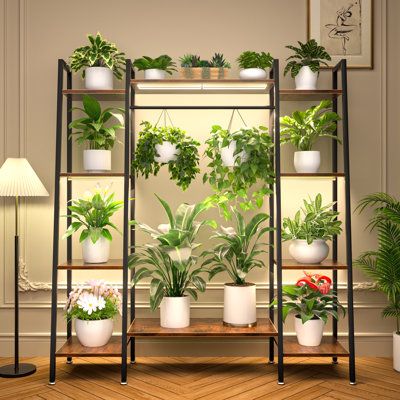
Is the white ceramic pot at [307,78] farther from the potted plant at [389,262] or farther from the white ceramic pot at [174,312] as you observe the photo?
the white ceramic pot at [174,312]

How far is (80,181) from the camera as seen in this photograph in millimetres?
4230

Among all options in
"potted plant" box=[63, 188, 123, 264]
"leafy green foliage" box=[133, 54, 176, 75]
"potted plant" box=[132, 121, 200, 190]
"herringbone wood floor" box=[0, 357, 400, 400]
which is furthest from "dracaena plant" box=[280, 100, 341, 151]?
"herringbone wood floor" box=[0, 357, 400, 400]

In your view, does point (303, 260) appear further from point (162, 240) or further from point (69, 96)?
point (69, 96)

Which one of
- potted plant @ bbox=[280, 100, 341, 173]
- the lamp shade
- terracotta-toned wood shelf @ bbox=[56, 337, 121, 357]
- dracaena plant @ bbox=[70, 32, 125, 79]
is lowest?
terracotta-toned wood shelf @ bbox=[56, 337, 121, 357]

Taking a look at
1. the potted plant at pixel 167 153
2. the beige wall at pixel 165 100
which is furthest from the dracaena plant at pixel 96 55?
the potted plant at pixel 167 153

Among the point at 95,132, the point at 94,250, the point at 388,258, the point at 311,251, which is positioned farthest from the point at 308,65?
the point at 94,250

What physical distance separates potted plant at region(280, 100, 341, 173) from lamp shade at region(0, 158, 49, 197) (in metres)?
1.68

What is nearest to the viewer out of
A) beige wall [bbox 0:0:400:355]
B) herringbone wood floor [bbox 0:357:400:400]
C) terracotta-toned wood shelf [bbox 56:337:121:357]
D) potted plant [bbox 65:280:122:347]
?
herringbone wood floor [bbox 0:357:400:400]

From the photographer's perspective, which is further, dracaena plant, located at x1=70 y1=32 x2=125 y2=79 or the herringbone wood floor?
dracaena plant, located at x1=70 y1=32 x2=125 y2=79

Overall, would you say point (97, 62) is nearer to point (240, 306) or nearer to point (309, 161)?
point (309, 161)

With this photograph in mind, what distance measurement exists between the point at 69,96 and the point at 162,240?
4.07 feet

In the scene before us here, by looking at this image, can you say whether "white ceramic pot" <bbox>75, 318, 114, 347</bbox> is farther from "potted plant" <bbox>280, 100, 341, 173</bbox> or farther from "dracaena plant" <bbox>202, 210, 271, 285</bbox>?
"potted plant" <bbox>280, 100, 341, 173</bbox>

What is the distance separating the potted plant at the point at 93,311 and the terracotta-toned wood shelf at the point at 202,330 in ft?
0.59

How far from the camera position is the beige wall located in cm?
418
